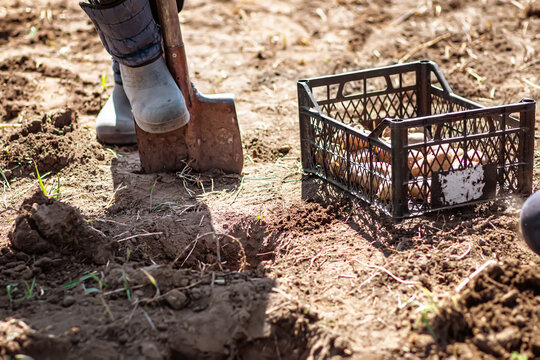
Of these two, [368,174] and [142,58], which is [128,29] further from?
[368,174]

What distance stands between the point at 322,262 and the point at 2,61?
345 cm

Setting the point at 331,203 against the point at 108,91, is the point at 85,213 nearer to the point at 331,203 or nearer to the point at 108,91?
the point at 331,203

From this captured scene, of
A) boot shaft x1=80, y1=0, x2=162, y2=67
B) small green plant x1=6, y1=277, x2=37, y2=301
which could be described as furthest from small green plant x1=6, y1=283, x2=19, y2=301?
boot shaft x1=80, y1=0, x2=162, y2=67

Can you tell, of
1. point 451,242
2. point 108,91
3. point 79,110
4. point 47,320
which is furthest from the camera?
point 108,91

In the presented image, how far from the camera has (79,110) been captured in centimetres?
431

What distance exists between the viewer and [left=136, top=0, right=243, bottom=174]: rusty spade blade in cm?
338

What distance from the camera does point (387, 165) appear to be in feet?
9.34

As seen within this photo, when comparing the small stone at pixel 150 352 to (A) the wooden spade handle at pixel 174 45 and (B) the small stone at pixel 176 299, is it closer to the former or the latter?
(B) the small stone at pixel 176 299

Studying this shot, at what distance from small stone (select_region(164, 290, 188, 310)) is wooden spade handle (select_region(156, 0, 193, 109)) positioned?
1.41 metres

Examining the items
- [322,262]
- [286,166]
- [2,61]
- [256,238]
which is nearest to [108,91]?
[2,61]

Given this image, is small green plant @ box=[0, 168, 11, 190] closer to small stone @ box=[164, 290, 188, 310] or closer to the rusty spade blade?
the rusty spade blade

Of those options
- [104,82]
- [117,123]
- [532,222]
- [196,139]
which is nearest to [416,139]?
[532,222]

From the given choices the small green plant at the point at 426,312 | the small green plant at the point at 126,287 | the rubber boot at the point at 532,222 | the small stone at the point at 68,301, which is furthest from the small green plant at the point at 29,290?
the rubber boot at the point at 532,222

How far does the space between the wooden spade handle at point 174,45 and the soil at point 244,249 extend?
50 cm
